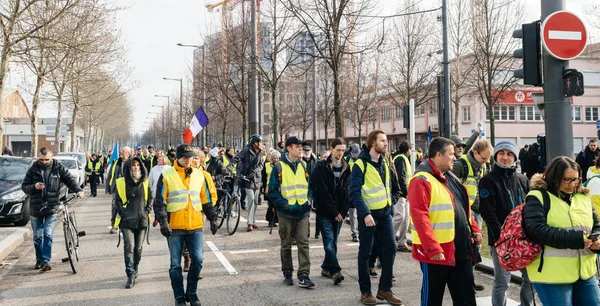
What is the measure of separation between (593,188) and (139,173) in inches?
220

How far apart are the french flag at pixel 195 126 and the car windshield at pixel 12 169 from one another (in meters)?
4.21

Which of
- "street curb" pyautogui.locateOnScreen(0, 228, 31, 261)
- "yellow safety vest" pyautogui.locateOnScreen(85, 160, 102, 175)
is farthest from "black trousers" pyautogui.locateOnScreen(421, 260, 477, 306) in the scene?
"yellow safety vest" pyautogui.locateOnScreen(85, 160, 102, 175)

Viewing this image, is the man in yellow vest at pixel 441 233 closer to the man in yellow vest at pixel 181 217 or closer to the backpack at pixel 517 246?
the backpack at pixel 517 246

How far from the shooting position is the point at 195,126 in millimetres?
14789

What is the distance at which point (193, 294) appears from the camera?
5.66 metres

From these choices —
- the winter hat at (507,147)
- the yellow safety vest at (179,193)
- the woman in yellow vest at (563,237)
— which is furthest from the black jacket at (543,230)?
the yellow safety vest at (179,193)

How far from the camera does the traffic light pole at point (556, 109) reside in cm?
647

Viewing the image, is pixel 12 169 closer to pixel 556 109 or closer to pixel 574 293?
pixel 556 109

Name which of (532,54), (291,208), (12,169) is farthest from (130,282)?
(12,169)

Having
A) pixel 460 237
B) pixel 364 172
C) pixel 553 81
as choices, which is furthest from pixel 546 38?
pixel 460 237

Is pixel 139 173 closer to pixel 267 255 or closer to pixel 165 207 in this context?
pixel 165 207

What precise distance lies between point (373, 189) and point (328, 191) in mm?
1008

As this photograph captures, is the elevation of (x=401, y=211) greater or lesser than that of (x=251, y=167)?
lesser

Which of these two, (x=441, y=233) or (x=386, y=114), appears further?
(x=386, y=114)
